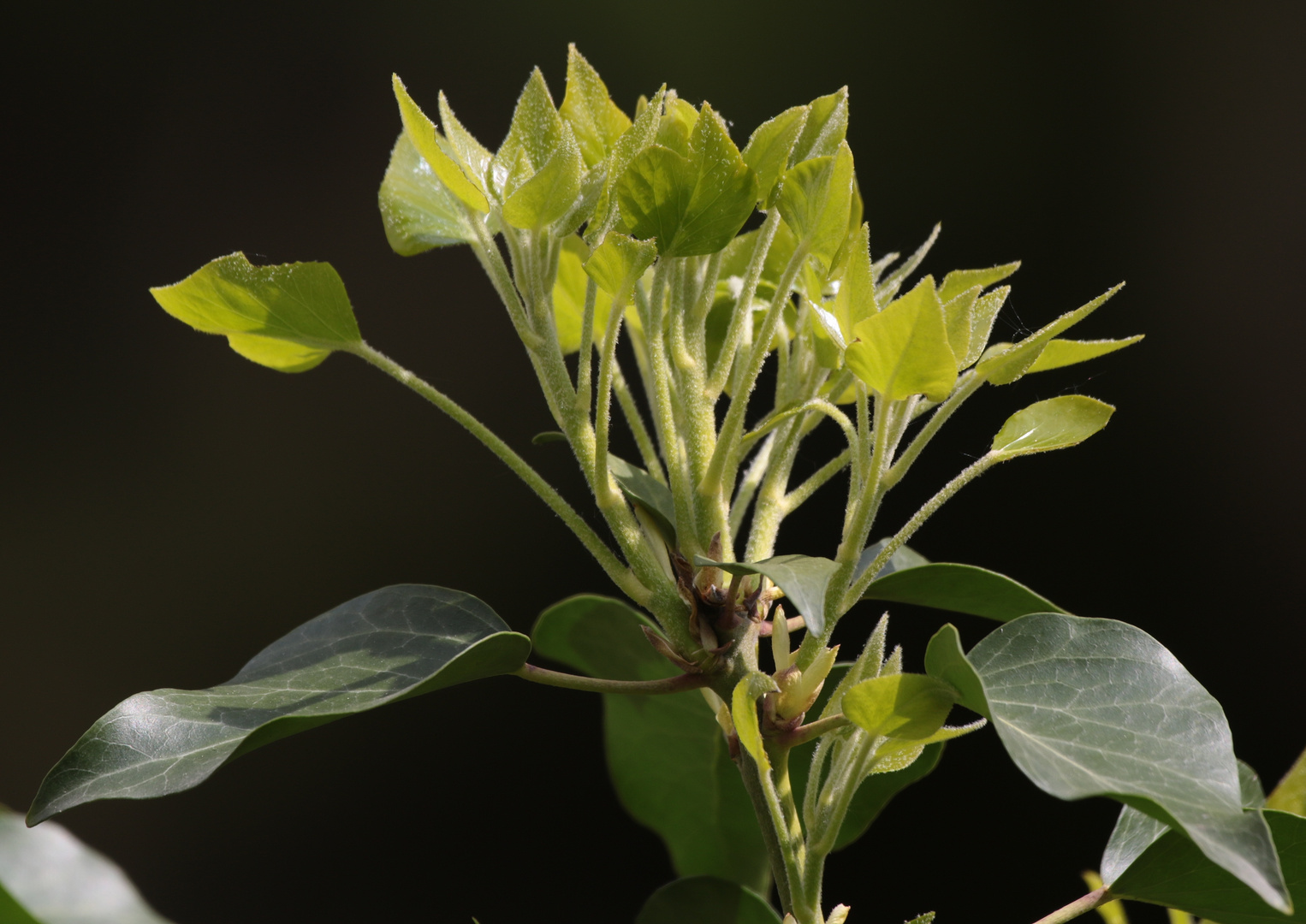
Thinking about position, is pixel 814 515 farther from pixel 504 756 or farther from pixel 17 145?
pixel 17 145

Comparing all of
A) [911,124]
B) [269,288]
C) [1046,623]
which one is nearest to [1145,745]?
[1046,623]

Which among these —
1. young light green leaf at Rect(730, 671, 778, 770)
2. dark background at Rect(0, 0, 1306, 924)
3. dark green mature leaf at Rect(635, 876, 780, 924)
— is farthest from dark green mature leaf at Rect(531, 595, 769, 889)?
dark background at Rect(0, 0, 1306, 924)

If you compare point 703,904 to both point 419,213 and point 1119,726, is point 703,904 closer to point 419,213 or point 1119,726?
point 1119,726

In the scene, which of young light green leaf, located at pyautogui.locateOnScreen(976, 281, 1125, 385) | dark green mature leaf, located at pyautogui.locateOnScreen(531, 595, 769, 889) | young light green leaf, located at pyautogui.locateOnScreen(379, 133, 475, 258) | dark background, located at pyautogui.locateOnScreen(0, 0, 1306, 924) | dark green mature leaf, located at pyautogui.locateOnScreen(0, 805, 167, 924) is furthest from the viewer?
dark background, located at pyautogui.locateOnScreen(0, 0, 1306, 924)

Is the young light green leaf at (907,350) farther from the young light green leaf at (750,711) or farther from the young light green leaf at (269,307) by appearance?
the young light green leaf at (269,307)

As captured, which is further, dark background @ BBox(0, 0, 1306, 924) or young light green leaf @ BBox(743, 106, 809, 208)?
dark background @ BBox(0, 0, 1306, 924)

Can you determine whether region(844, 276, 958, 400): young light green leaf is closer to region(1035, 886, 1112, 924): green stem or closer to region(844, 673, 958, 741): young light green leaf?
region(844, 673, 958, 741): young light green leaf
